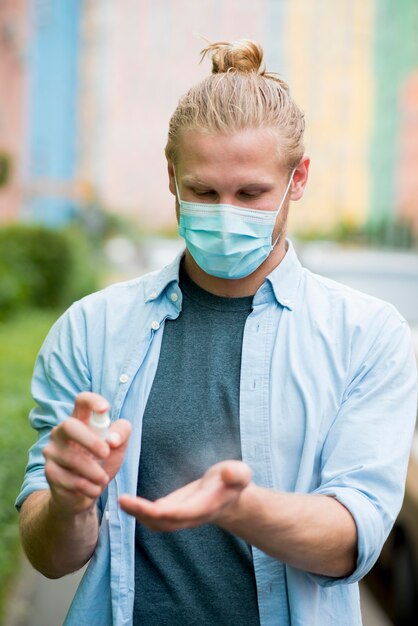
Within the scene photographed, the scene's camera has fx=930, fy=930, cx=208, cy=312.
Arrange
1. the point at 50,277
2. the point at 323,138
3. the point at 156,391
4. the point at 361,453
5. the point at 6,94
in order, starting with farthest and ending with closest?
the point at 323,138 < the point at 6,94 < the point at 50,277 < the point at 156,391 < the point at 361,453

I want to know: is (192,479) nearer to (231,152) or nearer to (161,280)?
(161,280)

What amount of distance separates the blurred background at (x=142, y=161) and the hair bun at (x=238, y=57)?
8.87 feet

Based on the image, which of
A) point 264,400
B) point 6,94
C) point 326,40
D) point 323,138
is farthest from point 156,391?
point 326,40

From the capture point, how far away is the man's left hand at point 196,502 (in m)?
1.43

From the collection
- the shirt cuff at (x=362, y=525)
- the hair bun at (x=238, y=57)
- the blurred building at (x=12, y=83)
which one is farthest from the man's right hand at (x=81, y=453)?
the blurred building at (x=12, y=83)

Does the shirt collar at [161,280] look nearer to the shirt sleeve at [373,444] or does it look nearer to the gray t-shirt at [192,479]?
the gray t-shirt at [192,479]

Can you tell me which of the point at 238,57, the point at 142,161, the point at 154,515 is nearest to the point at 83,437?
the point at 154,515

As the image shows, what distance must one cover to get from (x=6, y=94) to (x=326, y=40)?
4169 cm

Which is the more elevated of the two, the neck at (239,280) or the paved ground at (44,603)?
the neck at (239,280)

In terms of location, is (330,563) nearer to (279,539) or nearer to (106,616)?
(279,539)

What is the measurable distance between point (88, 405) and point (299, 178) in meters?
0.76

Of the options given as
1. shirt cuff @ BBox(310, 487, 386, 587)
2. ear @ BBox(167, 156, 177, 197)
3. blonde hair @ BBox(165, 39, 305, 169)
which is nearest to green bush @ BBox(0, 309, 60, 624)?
ear @ BBox(167, 156, 177, 197)

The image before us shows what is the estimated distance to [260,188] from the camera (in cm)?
191

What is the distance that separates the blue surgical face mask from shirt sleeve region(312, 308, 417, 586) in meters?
0.32
